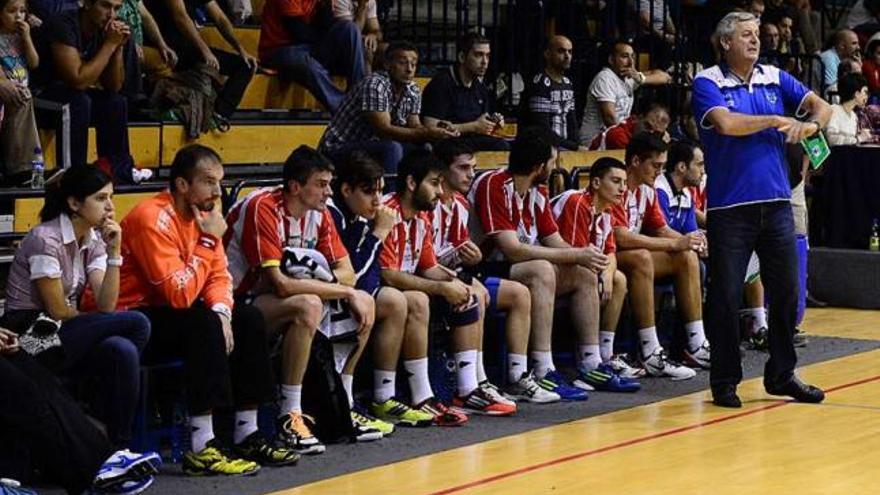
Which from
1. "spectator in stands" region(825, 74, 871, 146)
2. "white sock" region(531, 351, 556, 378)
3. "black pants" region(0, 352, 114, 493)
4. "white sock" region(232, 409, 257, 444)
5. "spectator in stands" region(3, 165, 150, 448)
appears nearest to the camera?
"black pants" region(0, 352, 114, 493)

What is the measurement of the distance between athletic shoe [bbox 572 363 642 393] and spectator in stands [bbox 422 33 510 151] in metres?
2.45

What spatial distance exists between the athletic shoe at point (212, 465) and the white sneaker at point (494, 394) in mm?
1795

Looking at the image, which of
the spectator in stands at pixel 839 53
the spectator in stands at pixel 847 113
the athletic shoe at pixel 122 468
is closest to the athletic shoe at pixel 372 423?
the athletic shoe at pixel 122 468

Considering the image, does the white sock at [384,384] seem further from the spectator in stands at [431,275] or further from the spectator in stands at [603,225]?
the spectator in stands at [603,225]

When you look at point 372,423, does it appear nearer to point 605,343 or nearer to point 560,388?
point 560,388

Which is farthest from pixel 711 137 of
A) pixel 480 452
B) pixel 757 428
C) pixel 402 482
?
pixel 402 482

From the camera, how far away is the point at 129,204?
30.5 feet

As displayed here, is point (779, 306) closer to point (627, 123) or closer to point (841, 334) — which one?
point (841, 334)

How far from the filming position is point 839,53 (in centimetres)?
1664

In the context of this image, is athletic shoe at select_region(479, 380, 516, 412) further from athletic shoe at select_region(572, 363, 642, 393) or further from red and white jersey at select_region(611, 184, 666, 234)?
red and white jersey at select_region(611, 184, 666, 234)

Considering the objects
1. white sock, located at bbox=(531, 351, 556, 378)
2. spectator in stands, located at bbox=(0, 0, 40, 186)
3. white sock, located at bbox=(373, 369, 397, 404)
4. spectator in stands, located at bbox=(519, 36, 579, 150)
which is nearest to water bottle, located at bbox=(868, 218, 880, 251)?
spectator in stands, located at bbox=(519, 36, 579, 150)

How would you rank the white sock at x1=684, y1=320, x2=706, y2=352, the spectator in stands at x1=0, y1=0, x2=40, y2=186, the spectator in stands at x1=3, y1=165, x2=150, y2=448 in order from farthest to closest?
1. the white sock at x1=684, y1=320, x2=706, y2=352
2. the spectator in stands at x1=0, y1=0, x2=40, y2=186
3. the spectator in stands at x1=3, y1=165, x2=150, y2=448

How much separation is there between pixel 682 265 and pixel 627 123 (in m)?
3.11

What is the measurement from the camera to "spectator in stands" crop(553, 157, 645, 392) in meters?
10.0
